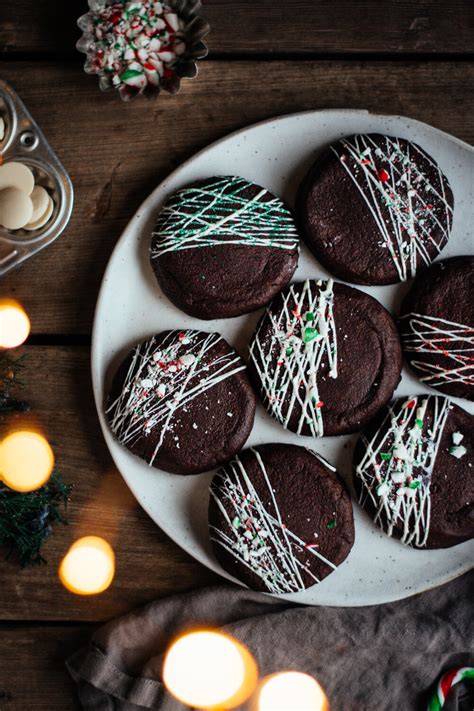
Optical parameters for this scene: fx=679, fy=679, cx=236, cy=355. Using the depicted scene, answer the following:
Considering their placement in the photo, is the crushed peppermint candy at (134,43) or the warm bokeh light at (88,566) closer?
the crushed peppermint candy at (134,43)

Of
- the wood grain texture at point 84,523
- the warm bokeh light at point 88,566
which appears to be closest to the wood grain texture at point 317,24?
the wood grain texture at point 84,523

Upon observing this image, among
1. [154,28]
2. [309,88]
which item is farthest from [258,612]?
[154,28]

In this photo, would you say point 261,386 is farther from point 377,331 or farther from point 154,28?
point 154,28

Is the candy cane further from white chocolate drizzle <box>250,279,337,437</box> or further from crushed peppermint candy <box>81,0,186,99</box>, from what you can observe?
crushed peppermint candy <box>81,0,186,99</box>

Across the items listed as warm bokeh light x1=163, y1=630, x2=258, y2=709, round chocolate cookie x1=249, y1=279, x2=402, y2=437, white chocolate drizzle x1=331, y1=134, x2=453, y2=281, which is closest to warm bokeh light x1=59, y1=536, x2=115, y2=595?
warm bokeh light x1=163, y1=630, x2=258, y2=709

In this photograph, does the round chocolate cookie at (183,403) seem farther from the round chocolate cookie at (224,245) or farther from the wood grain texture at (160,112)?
the wood grain texture at (160,112)

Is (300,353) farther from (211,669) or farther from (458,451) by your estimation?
(211,669)

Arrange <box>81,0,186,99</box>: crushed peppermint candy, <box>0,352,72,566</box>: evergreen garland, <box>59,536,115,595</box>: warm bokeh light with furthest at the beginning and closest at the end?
<box>59,536,115,595</box>: warm bokeh light, <box>0,352,72,566</box>: evergreen garland, <box>81,0,186,99</box>: crushed peppermint candy
